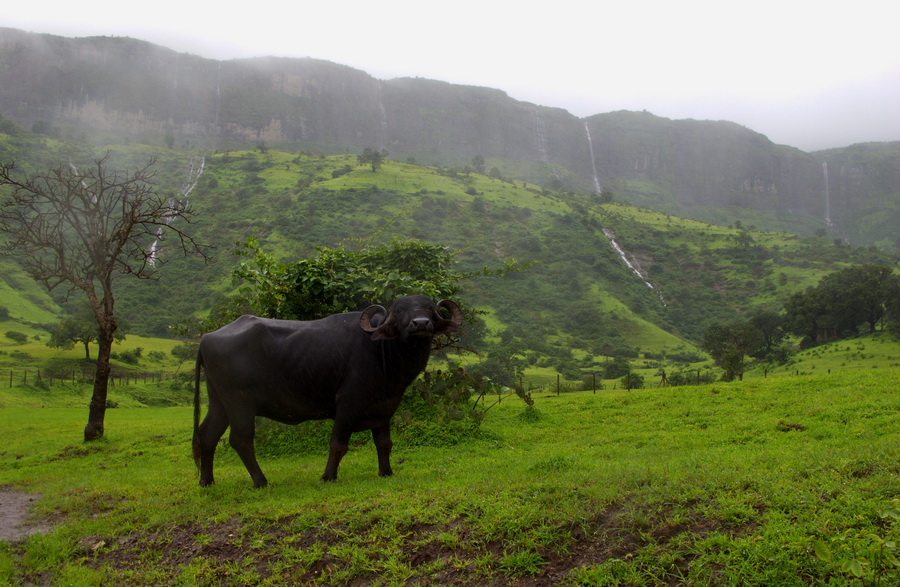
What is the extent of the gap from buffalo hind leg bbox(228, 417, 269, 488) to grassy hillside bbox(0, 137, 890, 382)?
4905cm

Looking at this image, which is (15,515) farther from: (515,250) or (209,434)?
(515,250)

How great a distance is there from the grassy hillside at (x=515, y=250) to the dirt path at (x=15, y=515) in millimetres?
48091

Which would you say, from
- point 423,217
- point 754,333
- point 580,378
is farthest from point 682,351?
point 423,217

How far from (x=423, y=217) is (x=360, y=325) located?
84858 mm

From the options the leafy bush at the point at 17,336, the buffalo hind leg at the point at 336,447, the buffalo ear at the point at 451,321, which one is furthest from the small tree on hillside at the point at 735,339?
the leafy bush at the point at 17,336

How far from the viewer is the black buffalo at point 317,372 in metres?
7.25

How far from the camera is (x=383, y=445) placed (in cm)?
763

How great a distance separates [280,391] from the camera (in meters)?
7.42

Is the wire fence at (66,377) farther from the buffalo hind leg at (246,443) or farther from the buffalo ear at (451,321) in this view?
the buffalo ear at (451,321)

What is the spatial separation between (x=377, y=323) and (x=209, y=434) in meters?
2.67

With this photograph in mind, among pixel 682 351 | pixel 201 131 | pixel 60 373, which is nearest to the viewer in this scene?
pixel 60 373

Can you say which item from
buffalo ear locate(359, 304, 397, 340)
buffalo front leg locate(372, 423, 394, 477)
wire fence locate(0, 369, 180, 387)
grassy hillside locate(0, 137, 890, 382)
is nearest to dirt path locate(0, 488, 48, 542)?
buffalo front leg locate(372, 423, 394, 477)

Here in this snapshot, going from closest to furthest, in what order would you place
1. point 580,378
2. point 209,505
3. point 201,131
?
point 209,505 < point 580,378 < point 201,131

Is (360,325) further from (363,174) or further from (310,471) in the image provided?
(363,174)
